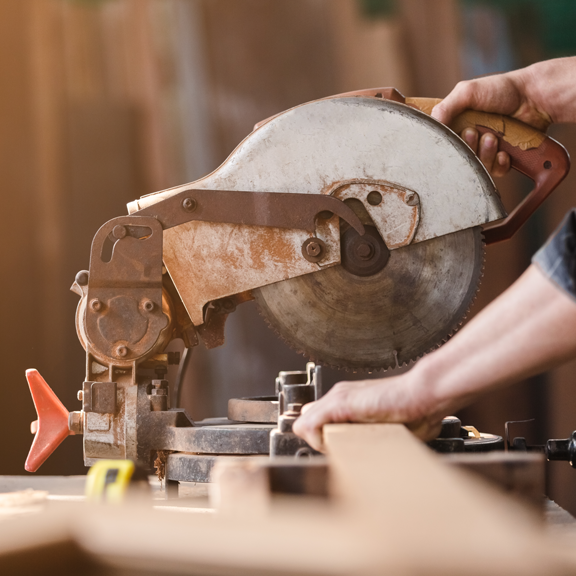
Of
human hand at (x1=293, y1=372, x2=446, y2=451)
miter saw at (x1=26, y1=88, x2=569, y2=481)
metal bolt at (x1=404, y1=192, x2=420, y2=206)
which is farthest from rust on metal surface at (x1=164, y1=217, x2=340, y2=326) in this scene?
human hand at (x1=293, y1=372, x2=446, y2=451)

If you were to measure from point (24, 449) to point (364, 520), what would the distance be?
2449 mm

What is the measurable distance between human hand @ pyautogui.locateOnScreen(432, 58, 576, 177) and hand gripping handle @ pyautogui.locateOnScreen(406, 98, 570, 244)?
0.02 metres

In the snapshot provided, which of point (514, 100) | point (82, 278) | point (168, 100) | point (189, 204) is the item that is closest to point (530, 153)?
point (514, 100)

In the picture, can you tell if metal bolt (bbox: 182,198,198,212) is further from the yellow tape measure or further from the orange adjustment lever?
the yellow tape measure

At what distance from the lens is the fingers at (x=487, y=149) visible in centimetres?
141

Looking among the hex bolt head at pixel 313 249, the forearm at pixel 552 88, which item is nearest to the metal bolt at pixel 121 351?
the hex bolt head at pixel 313 249

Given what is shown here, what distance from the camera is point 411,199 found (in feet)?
4.30

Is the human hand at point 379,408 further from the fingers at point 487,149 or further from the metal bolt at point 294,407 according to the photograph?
the fingers at point 487,149

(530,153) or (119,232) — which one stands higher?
(530,153)

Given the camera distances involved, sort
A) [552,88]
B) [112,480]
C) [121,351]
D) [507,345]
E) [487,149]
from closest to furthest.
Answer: [112,480] < [507,345] < [121,351] < [487,149] < [552,88]

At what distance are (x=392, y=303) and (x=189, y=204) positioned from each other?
0.45 meters

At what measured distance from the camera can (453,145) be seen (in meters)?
1.31

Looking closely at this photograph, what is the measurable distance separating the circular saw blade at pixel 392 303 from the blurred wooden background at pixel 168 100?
121 cm

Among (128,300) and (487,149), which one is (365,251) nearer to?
(487,149)
